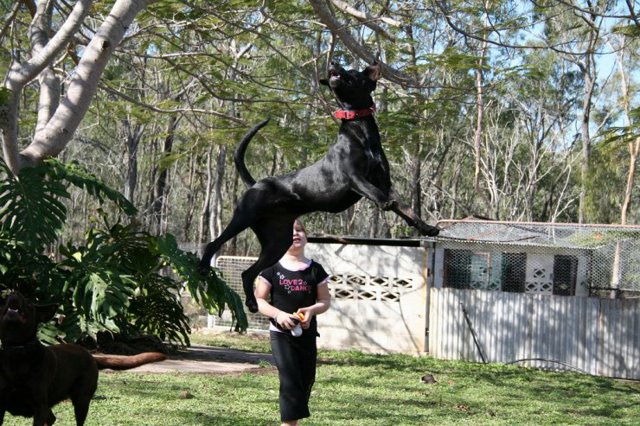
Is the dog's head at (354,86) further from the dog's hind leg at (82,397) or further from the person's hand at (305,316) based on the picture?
the dog's hind leg at (82,397)

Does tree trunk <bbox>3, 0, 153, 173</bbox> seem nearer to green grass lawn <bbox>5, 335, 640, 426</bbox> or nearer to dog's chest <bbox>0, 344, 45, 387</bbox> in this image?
green grass lawn <bbox>5, 335, 640, 426</bbox>

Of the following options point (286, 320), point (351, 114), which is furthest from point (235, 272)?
point (351, 114)

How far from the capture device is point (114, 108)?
16047 mm

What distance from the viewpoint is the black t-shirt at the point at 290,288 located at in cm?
530

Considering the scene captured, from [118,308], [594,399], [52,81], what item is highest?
[52,81]

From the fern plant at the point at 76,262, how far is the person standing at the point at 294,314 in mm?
4167

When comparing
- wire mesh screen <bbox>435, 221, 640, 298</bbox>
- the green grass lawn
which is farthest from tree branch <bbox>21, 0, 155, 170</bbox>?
wire mesh screen <bbox>435, 221, 640, 298</bbox>

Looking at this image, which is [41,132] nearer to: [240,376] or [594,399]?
[240,376]

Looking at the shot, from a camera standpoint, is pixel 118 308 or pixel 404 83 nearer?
pixel 404 83

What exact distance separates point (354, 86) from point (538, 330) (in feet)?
35.1

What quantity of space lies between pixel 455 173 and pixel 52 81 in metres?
32.0

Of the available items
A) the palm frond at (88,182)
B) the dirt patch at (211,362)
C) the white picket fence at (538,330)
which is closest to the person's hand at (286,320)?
the dirt patch at (211,362)

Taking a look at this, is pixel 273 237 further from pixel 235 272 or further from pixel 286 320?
pixel 235 272

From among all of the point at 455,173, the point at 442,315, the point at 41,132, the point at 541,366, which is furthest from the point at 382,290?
the point at 455,173
